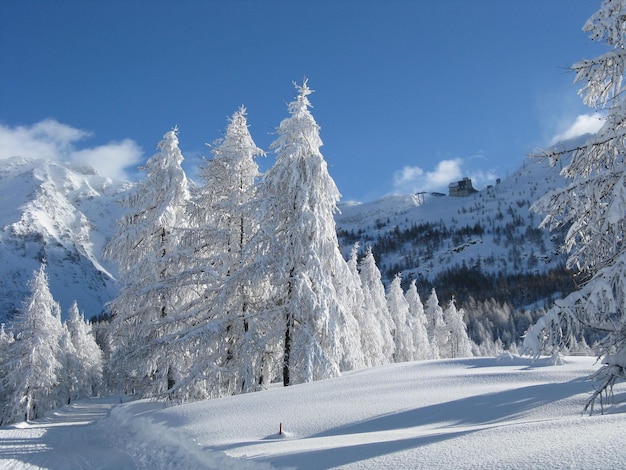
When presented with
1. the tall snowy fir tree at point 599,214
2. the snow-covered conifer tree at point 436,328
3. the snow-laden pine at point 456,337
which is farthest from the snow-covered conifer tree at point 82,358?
the tall snowy fir tree at point 599,214

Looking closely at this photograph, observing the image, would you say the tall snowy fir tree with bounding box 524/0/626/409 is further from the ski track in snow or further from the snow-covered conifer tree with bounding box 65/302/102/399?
the snow-covered conifer tree with bounding box 65/302/102/399

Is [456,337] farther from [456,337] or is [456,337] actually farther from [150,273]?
[150,273]

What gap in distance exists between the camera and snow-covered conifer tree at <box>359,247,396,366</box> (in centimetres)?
3734

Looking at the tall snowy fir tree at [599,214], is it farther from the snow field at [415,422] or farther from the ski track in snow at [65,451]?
the ski track in snow at [65,451]

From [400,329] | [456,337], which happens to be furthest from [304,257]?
[456,337]

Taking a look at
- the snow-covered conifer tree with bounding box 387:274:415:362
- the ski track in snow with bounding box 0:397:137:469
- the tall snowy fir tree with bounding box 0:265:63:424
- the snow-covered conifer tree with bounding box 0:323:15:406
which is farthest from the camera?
the snow-covered conifer tree with bounding box 387:274:415:362

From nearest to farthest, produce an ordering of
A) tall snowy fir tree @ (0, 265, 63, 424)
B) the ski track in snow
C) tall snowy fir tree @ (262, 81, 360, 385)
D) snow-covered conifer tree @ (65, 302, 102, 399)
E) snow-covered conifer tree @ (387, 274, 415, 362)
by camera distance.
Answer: the ski track in snow < tall snowy fir tree @ (262, 81, 360, 385) < tall snowy fir tree @ (0, 265, 63, 424) < snow-covered conifer tree @ (387, 274, 415, 362) < snow-covered conifer tree @ (65, 302, 102, 399)

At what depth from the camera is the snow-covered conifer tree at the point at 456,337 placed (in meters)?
59.5

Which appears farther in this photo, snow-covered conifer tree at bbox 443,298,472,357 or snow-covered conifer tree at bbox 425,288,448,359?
snow-covered conifer tree at bbox 425,288,448,359

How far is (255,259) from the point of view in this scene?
55.0ft

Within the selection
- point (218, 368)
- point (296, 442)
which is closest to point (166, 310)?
point (218, 368)

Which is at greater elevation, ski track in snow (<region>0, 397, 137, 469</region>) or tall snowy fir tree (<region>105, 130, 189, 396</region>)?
tall snowy fir tree (<region>105, 130, 189, 396</region>)

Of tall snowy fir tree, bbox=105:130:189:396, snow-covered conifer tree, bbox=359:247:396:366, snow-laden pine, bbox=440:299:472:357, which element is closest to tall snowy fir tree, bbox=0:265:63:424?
tall snowy fir tree, bbox=105:130:189:396

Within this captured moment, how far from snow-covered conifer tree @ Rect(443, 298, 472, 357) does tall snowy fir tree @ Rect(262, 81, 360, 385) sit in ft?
154
